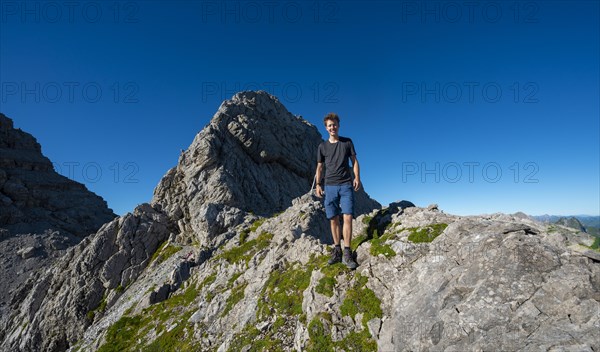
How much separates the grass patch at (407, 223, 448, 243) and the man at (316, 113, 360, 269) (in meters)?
2.72

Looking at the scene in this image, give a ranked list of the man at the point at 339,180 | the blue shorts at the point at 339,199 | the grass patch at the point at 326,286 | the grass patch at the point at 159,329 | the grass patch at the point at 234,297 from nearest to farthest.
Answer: the grass patch at the point at 326,286 < the blue shorts at the point at 339,199 < the man at the point at 339,180 < the grass patch at the point at 159,329 < the grass patch at the point at 234,297

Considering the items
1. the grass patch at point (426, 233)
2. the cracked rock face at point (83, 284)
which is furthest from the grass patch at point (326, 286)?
the cracked rock face at point (83, 284)

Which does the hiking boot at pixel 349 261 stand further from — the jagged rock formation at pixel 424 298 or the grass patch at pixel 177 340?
the grass patch at pixel 177 340

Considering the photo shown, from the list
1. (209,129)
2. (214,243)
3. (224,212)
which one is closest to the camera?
(214,243)

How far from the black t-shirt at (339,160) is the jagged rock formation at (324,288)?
3.38 meters

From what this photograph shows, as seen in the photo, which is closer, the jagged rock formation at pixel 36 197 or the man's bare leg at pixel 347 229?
the man's bare leg at pixel 347 229

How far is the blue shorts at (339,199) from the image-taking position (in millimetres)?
12367

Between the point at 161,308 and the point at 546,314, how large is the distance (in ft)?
85.5

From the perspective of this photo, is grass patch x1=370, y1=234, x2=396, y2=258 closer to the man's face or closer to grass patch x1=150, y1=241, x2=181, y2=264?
the man's face

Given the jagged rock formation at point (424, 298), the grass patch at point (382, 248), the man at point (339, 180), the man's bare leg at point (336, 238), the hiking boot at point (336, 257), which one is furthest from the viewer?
the hiking boot at point (336, 257)

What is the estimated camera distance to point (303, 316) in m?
12.2

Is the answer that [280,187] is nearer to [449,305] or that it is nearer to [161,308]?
[161,308]

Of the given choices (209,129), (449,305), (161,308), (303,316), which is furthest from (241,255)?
(209,129)

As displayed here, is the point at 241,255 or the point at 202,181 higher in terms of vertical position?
the point at 202,181
